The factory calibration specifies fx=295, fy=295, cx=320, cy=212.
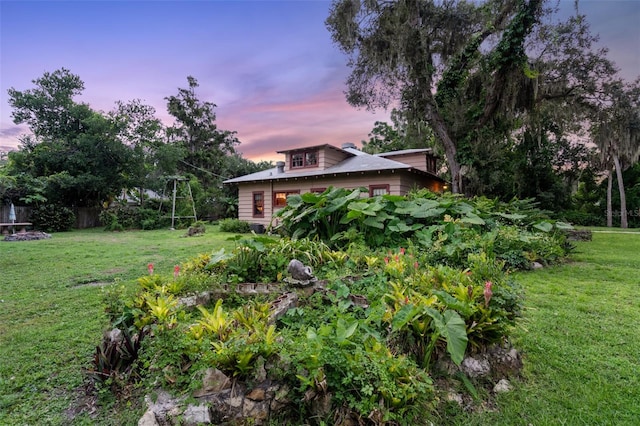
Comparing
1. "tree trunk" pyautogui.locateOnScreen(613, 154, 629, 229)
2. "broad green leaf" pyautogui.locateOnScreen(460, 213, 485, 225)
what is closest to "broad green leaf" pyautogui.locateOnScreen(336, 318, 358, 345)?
"broad green leaf" pyautogui.locateOnScreen(460, 213, 485, 225)

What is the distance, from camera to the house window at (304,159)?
12195 mm

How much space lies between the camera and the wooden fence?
1302cm

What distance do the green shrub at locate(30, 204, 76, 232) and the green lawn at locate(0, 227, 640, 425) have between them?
35.7 ft

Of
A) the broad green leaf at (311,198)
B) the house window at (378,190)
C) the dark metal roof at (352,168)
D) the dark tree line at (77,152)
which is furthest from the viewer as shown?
the dark tree line at (77,152)

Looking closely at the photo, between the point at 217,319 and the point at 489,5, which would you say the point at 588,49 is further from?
the point at 217,319

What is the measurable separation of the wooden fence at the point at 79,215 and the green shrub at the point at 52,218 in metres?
0.40

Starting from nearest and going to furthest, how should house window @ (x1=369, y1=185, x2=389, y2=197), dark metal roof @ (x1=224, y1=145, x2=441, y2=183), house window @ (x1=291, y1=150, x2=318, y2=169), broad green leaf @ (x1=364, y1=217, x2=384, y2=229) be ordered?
broad green leaf @ (x1=364, y1=217, x2=384, y2=229)
dark metal roof @ (x1=224, y1=145, x2=441, y2=183)
house window @ (x1=369, y1=185, x2=389, y2=197)
house window @ (x1=291, y1=150, x2=318, y2=169)

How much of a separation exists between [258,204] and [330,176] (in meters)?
4.00

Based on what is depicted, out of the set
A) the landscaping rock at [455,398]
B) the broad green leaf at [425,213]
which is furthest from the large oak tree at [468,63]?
the landscaping rock at [455,398]

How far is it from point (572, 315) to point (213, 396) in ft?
11.5

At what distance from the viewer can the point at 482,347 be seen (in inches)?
78.8

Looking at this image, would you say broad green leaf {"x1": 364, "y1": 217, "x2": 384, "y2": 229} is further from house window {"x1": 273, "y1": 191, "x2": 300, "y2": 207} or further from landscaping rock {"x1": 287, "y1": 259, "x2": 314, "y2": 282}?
house window {"x1": 273, "y1": 191, "x2": 300, "y2": 207}

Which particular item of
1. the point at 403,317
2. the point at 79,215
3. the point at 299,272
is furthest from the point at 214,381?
the point at 79,215

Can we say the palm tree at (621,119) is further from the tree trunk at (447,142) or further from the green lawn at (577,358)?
the green lawn at (577,358)
